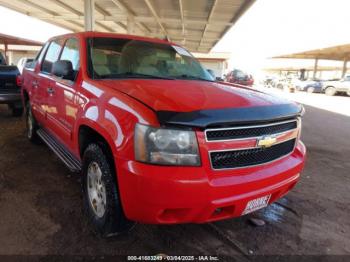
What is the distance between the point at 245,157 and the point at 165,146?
66 centimetres

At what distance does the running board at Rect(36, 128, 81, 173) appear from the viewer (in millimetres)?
3379

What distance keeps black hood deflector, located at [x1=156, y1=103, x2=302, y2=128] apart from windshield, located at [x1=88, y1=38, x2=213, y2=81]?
4.34 feet

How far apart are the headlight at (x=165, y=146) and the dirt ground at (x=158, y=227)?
0.96 meters

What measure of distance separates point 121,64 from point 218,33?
19.4 m

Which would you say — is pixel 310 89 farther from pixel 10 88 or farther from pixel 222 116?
pixel 222 116

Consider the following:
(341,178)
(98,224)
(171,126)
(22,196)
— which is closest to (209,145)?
(171,126)

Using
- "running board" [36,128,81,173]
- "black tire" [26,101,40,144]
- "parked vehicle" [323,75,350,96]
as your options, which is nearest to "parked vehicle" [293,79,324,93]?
"parked vehicle" [323,75,350,96]

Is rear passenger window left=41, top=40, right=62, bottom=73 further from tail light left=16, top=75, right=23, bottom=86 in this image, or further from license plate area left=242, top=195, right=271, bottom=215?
license plate area left=242, top=195, right=271, bottom=215

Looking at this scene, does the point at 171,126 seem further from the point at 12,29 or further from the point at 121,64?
the point at 12,29

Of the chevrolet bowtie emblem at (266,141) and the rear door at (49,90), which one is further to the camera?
the rear door at (49,90)

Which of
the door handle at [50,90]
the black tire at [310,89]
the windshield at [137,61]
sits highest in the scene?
the windshield at [137,61]

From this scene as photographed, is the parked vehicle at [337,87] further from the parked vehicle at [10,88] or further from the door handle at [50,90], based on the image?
the door handle at [50,90]

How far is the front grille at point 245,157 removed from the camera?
2293 millimetres

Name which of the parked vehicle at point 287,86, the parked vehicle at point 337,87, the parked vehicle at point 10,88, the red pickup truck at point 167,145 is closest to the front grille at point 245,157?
the red pickup truck at point 167,145
